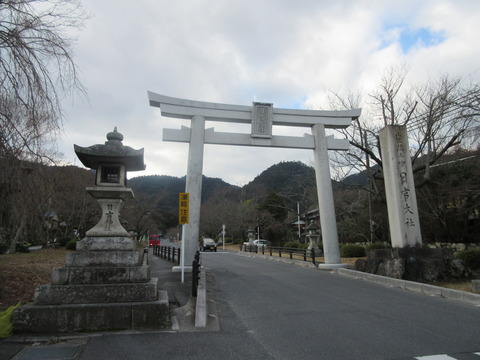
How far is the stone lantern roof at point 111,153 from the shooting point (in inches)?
261

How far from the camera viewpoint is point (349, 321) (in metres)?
5.82

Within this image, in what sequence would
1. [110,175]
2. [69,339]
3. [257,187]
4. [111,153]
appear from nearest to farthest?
[69,339] → [111,153] → [110,175] → [257,187]

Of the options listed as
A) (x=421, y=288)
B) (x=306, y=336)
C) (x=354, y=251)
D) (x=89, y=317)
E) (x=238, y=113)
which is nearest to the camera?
(x=306, y=336)

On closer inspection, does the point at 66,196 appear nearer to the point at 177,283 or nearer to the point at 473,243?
the point at 177,283

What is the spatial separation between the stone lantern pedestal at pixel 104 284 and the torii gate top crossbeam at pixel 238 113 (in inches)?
305

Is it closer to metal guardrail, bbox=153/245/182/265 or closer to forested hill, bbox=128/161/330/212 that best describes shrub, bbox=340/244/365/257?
forested hill, bbox=128/161/330/212

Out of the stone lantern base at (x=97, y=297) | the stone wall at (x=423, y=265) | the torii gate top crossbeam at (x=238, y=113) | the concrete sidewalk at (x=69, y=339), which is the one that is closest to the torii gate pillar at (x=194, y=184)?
the torii gate top crossbeam at (x=238, y=113)

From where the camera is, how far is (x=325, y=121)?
52.7ft

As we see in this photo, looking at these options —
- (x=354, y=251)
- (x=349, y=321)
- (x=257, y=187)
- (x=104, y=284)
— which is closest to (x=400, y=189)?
(x=349, y=321)

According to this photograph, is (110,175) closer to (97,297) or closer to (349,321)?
(97,297)

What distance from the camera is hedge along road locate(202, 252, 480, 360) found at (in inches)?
174

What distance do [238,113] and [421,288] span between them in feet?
34.2

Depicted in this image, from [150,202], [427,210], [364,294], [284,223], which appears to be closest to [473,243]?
[427,210]

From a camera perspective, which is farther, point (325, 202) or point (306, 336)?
point (325, 202)
